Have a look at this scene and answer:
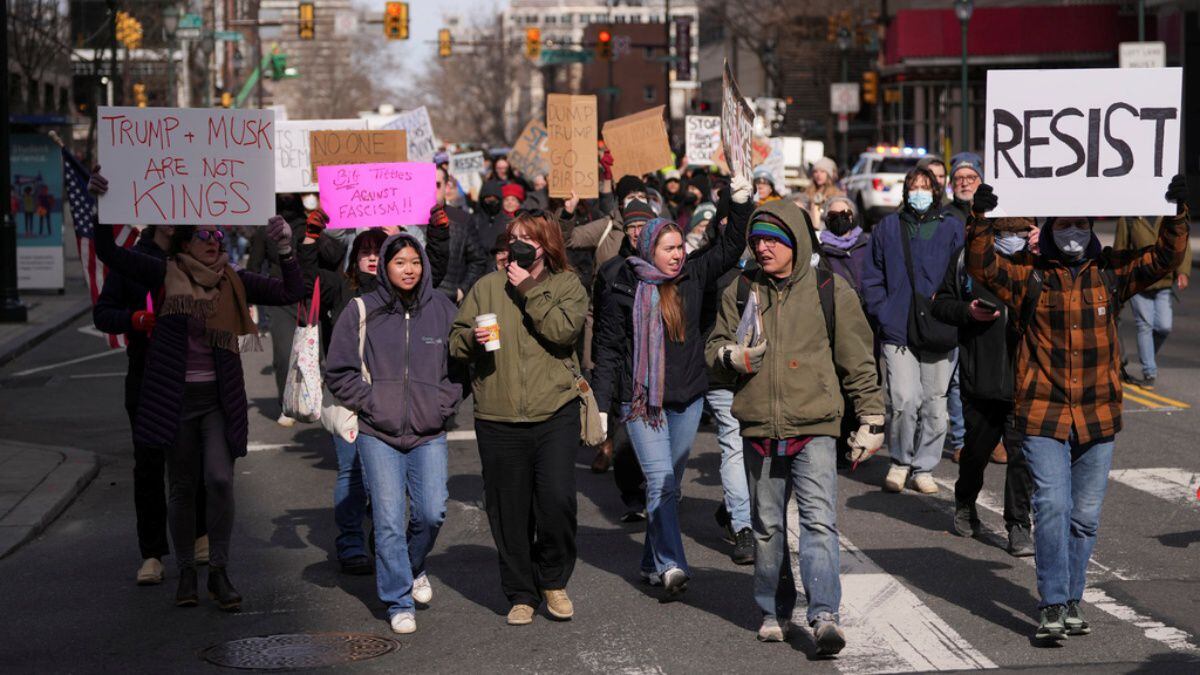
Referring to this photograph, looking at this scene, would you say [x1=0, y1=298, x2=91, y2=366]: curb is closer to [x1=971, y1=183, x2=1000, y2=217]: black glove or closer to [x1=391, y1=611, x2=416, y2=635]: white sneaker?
[x1=391, y1=611, x2=416, y2=635]: white sneaker

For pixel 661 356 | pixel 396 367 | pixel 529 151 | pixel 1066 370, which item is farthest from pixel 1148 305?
pixel 396 367

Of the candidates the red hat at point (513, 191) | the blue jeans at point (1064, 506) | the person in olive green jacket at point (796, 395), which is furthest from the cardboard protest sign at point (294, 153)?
the blue jeans at point (1064, 506)

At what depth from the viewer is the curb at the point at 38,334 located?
19.7 meters

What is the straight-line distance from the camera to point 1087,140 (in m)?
7.81

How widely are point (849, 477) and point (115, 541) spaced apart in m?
4.66

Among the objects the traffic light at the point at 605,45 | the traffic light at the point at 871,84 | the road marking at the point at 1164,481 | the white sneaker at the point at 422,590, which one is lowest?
the road marking at the point at 1164,481

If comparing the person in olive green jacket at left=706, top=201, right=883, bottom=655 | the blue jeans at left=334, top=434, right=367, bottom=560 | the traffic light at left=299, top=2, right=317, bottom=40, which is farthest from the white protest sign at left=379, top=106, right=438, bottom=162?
the traffic light at left=299, top=2, right=317, bottom=40

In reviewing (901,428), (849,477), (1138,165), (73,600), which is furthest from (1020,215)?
(73,600)

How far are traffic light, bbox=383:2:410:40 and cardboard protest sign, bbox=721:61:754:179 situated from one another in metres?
40.9

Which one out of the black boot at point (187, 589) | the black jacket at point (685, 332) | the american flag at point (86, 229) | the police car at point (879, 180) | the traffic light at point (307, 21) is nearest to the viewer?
the black boot at point (187, 589)

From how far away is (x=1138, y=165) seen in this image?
7773 mm

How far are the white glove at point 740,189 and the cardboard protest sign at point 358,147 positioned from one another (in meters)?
2.90

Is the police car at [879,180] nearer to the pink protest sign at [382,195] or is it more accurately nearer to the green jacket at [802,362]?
the pink protest sign at [382,195]

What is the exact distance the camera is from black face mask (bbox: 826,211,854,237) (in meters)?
11.2
